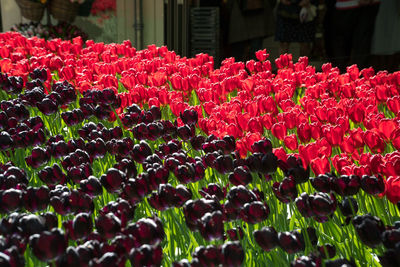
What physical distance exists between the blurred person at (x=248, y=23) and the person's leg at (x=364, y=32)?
48.3 inches

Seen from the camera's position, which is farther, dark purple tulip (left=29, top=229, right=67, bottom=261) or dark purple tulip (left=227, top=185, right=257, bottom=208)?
dark purple tulip (left=227, top=185, right=257, bottom=208)

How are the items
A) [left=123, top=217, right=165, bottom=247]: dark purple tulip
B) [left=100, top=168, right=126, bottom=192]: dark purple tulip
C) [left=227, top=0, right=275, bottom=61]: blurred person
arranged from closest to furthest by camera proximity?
[left=123, top=217, right=165, bottom=247]: dark purple tulip, [left=100, top=168, right=126, bottom=192]: dark purple tulip, [left=227, top=0, right=275, bottom=61]: blurred person

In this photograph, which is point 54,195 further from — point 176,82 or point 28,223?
point 176,82

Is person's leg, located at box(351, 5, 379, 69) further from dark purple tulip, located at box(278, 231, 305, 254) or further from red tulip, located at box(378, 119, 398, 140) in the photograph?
dark purple tulip, located at box(278, 231, 305, 254)

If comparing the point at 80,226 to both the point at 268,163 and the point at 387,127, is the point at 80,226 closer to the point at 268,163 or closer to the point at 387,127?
the point at 268,163

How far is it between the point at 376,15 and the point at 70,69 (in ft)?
19.0

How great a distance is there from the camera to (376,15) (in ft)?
25.7

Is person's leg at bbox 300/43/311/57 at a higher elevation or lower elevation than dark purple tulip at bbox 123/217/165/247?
lower

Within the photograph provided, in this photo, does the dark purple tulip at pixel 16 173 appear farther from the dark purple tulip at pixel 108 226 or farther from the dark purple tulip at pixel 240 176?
the dark purple tulip at pixel 240 176

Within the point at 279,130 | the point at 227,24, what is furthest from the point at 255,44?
the point at 279,130

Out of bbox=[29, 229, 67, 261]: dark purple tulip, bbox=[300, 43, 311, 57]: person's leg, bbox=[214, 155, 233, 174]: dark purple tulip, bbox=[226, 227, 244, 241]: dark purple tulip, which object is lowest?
bbox=[300, 43, 311, 57]: person's leg

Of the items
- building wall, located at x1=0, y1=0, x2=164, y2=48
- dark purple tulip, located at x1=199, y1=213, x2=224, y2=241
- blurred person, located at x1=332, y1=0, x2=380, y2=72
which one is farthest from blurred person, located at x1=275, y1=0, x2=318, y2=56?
dark purple tulip, located at x1=199, y1=213, x2=224, y2=241

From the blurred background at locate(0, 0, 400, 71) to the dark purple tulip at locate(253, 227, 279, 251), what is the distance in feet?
22.1

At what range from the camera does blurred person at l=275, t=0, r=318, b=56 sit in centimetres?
771
